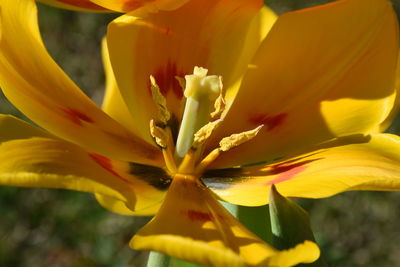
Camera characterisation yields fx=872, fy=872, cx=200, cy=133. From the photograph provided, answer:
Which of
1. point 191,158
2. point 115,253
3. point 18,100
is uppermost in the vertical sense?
point 18,100

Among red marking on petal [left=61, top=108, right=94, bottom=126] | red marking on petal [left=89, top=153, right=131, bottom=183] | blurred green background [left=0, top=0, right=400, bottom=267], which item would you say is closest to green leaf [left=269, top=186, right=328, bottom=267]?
red marking on petal [left=89, top=153, right=131, bottom=183]

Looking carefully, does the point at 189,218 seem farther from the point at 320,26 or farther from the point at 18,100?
→ the point at 320,26

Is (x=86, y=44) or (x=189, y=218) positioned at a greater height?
(x=189, y=218)

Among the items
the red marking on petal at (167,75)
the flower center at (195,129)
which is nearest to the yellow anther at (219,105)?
the flower center at (195,129)

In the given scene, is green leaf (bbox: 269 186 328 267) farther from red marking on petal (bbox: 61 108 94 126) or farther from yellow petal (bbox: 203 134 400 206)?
red marking on petal (bbox: 61 108 94 126)

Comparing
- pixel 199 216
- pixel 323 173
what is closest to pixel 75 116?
pixel 199 216

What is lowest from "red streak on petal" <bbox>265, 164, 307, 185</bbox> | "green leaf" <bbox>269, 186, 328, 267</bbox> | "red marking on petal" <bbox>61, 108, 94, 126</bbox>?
"red streak on petal" <bbox>265, 164, 307, 185</bbox>

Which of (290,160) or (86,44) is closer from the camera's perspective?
(290,160)

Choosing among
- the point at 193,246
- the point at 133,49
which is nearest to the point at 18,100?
the point at 133,49

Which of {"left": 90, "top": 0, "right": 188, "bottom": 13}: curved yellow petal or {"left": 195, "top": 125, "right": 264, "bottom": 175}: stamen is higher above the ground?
{"left": 90, "top": 0, "right": 188, "bottom": 13}: curved yellow petal
